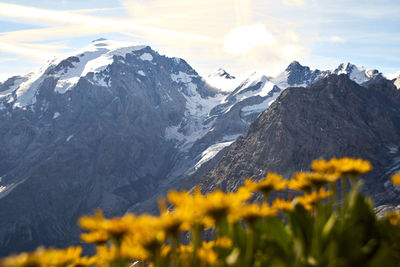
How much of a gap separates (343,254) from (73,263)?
2.51 meters

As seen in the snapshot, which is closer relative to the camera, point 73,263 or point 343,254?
point 343,254

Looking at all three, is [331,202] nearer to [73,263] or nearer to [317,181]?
[317,181]

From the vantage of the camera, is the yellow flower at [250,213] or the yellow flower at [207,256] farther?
the yellow flower at [207,256]

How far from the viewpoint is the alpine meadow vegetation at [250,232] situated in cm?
340

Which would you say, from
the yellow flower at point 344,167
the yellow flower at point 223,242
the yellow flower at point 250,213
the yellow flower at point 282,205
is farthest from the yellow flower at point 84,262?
the yellow flower at point 344,167

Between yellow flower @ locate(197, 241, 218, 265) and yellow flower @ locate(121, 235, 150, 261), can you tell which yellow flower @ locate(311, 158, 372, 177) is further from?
yellow flower @ locate(121, 235, 150, 261)

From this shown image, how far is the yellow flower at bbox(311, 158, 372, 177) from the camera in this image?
13.9 feet

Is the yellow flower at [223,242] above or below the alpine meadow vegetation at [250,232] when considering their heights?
below

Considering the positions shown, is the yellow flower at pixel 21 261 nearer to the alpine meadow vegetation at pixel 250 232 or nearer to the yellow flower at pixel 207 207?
the alpine meadow vegetation at pixel 250 232

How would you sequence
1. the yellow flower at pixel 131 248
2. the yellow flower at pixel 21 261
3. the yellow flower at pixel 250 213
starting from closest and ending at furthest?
the yellow flower at pixel 21 261 → the yellow flower at pixel 131 248 → the yellow flower at pixel 250 213

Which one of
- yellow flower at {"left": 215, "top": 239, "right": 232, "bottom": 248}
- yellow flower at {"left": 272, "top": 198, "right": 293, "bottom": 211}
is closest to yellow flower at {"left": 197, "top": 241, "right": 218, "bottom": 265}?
yellow flower at {"left": 215, "top": 239, "right": 232, "bottom": 248}

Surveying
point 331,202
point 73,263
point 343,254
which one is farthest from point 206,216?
point 331,202

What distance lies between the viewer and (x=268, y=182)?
14.9 ft

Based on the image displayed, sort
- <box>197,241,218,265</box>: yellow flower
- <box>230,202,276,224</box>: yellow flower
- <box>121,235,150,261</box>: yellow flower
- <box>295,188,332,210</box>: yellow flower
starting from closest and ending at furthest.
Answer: <box>121,235,150,261</box>: yellow flower → <box>230,202,276,224</box>: yellow flower → <box>197,241,218,265</box>: yellow flower → <box>295,188,332,210</box>: yellow flower
